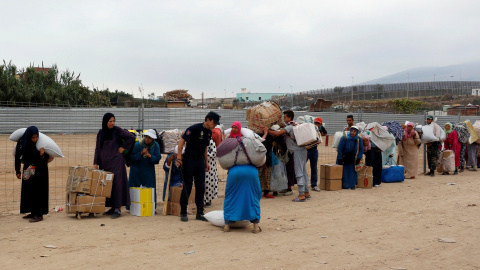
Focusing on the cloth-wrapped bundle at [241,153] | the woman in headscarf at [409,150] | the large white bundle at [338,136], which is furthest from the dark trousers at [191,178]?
the woman in headscarf at [409,150]

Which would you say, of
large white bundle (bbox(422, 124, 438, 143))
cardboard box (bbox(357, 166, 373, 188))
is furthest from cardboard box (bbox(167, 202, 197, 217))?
large white bundle (bbox(422, 124, 438, 143))

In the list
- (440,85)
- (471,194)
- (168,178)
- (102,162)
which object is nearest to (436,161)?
(471,194)

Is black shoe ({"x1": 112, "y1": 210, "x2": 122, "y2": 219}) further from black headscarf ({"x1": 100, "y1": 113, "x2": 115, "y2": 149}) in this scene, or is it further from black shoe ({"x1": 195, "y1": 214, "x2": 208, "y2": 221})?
black shoe ({"x1": 195, "y1": 214, "x2": 208, "y2": 221})

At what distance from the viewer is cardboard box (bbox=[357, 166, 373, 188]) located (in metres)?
12.6

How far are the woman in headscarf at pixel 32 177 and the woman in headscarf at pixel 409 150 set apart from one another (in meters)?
10.5

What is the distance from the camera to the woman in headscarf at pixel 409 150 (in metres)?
14.6

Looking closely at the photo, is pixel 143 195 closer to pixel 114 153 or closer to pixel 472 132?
pixel 114 153

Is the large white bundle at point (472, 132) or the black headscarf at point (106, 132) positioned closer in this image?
the black headscarf at point (106, 132)

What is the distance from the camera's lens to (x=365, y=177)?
41.2 feet

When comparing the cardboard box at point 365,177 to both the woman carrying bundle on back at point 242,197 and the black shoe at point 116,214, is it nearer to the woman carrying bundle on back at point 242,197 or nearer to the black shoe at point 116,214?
the woman carrying bundle on back at point 242,197

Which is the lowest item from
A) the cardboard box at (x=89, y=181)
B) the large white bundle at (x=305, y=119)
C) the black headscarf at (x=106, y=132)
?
the cardboard box at (x=89, y=181)

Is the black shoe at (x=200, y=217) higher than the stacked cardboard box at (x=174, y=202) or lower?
lower

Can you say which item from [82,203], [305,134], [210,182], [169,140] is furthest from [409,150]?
[82,203]

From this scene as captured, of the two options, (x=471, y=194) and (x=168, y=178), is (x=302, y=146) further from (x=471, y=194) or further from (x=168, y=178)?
(x=471, y=194)
